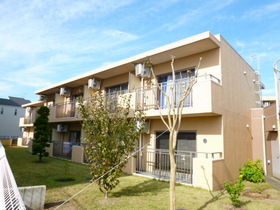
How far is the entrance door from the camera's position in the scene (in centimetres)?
956

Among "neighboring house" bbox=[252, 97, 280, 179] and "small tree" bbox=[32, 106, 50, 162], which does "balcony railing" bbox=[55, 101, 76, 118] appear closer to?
"small tree" bbox=[32, 106, 50, 162]

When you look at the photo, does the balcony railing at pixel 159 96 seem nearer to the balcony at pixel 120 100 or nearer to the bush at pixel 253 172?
the balcony at pixel 120 100

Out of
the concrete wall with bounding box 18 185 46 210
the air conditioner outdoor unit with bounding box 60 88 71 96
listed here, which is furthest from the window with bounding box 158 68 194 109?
the air conditioner outdoor unit with bounding box 60 88 71 96

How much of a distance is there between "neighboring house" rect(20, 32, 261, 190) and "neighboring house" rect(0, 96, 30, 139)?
1196 inches

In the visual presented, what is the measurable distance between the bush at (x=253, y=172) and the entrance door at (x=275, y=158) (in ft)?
3.02

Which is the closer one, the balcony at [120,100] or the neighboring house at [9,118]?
the balcony at [120,100]

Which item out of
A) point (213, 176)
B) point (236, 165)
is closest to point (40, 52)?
point (213, 176)

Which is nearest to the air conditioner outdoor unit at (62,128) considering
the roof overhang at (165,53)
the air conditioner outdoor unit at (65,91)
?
the air conditioner outdoor unit at (65,91)

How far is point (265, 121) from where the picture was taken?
10.4m

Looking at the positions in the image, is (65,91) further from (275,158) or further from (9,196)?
(275,158)

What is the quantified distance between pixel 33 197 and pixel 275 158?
418 inches

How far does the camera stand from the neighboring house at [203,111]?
25.1 feet

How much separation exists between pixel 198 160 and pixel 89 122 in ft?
13.4

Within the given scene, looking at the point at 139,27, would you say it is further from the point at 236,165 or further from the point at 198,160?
the point at 236,165
